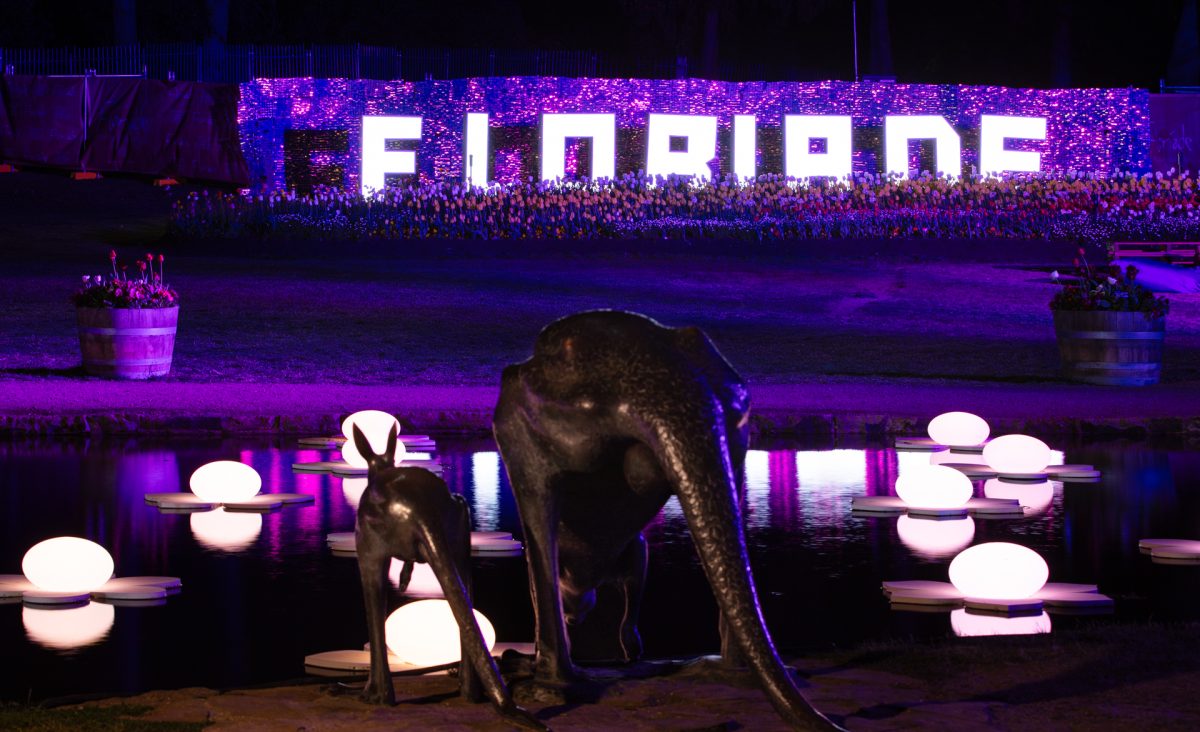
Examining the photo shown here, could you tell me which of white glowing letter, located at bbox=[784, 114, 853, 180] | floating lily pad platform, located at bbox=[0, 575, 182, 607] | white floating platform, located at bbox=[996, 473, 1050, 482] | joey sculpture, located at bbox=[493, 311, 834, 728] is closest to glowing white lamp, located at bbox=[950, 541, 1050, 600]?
joey sculpture, located at bbox=[493, 311, 834, 728]

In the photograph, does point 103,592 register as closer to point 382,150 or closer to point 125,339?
point 125,339

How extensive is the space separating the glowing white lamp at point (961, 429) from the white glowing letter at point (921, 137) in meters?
23.2

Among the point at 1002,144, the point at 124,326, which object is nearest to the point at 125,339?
the point at 124,326

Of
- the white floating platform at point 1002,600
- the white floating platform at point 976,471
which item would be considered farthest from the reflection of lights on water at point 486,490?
the white floating platform at point 976,471

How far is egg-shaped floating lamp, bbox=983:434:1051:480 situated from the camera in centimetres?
1309

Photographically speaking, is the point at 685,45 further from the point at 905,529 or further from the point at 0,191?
the point at 905,529

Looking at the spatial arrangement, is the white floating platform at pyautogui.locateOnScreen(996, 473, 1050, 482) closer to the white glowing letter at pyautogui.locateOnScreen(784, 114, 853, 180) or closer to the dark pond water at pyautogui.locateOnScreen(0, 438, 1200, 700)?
the dark pond water at pyautogui.locateOnScreen(0, 438, 1200, 700)

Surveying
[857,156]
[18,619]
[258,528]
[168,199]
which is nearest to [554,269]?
[857,156]

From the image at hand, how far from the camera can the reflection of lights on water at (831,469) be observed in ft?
42.2

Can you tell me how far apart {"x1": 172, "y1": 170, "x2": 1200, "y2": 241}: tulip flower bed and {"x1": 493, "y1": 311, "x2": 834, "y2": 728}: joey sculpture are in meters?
26.3

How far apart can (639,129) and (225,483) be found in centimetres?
2573

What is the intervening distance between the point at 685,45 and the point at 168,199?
1880 centimetres

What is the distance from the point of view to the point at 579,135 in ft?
118

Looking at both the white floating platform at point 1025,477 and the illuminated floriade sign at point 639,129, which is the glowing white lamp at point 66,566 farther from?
the illuminated floriade sign at point 639,129
